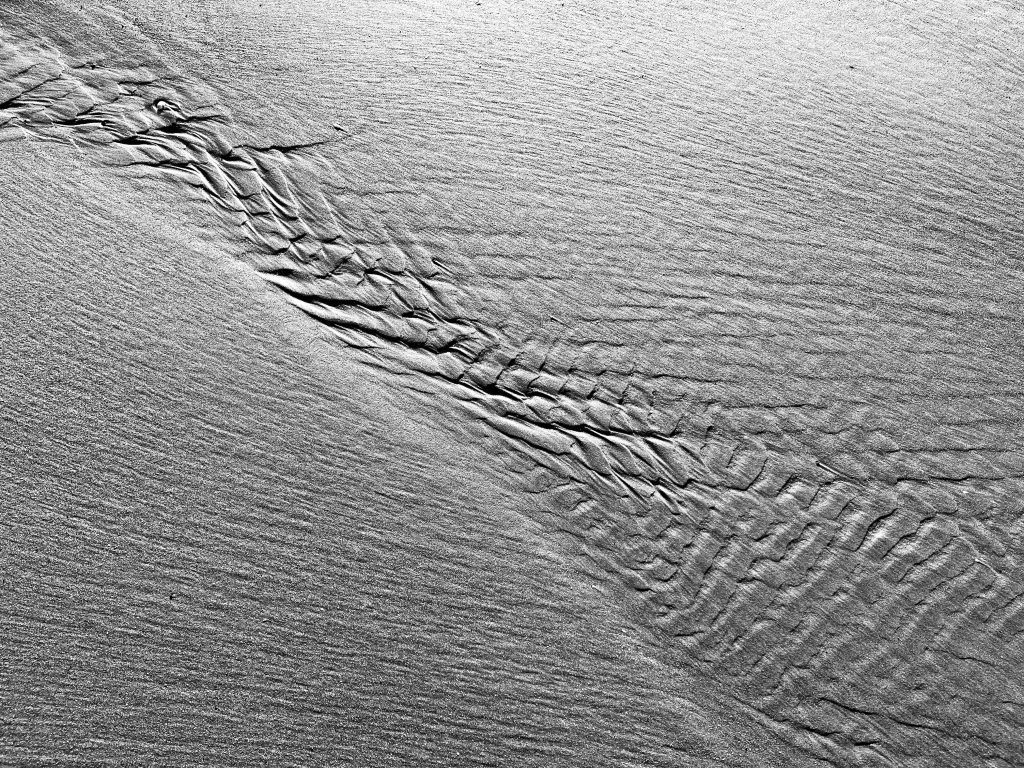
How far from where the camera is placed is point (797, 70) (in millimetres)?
1156

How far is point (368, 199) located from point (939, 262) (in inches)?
22.6

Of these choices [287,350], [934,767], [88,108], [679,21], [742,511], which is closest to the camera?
[934,767]

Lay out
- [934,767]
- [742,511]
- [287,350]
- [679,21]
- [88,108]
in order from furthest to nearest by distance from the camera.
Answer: [679,21] < [88,108] < [287,350] < [742,511] < [934,767]

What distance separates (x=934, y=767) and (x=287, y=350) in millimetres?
650

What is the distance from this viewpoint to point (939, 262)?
0.98 metres

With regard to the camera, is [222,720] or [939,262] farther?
[939,262]

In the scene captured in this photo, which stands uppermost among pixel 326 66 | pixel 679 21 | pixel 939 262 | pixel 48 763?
pixel 679 21

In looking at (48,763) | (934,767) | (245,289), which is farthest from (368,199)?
(934,767)

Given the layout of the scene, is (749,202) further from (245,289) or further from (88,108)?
(88,108)

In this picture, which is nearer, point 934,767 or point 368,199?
A: point 934,767

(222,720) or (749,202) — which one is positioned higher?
(749,202)

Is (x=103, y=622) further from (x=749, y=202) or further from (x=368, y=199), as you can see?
(x=749, y=202)

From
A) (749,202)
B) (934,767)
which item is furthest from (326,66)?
(934,767)

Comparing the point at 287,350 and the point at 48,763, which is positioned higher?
the point at 287,350
